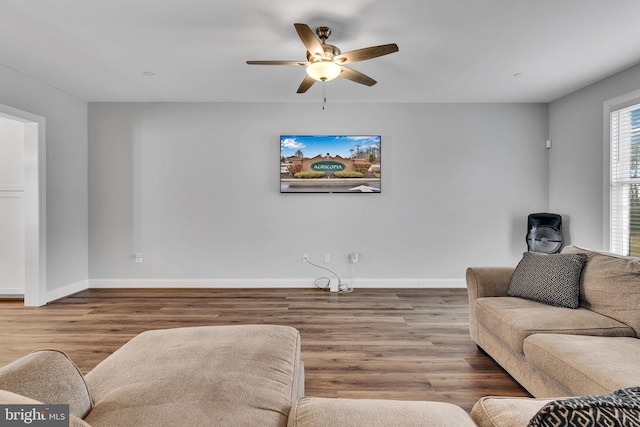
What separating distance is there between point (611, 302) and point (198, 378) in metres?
2.49

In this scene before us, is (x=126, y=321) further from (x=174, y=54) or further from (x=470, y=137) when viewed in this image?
(x=470, y=137)

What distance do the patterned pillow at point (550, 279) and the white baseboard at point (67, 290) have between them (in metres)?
4.91

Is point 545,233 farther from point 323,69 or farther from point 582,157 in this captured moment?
point 323,69

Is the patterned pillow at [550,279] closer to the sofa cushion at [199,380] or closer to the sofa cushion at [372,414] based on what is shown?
the sofa cushion at [372,414]

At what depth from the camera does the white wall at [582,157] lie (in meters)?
3.70

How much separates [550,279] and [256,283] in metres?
3.40

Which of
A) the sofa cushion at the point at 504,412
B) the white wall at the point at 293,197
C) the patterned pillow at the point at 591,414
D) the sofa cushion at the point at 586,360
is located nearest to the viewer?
the patterned pillow at the point at 591,414

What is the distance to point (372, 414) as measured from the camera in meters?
1.04

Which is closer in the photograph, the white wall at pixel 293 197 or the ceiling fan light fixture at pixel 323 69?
the ceiling fan light fixture at pixel 323 69

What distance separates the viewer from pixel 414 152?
15.2 ft

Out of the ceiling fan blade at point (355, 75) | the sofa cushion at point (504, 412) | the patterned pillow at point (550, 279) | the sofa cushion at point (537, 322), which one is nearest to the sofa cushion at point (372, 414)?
the sofa cushion at point (504, 412)

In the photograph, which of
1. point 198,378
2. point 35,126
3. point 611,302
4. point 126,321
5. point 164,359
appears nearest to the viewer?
point 198,378

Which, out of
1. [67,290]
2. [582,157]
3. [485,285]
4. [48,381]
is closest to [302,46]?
[485,285]

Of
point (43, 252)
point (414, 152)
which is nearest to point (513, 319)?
point (414, 152)
